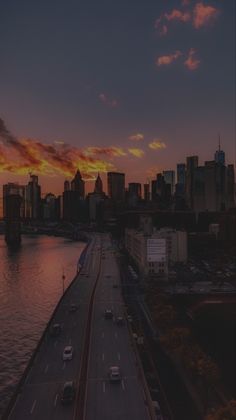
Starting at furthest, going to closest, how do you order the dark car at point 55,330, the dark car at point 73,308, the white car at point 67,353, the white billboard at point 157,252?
the white billboard at point 157,252 < the dark car at point 73,308 < the dark car at point 55,330 < the white car at point 67,353

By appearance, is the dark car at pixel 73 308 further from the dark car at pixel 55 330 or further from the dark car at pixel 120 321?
the dark car at pixel 55 330

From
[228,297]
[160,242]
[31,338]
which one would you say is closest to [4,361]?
[31,338]

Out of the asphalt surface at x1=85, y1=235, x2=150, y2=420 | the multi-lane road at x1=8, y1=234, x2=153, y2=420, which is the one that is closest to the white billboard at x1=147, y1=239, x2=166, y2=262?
the multi-lane road at x1=8, y1=234, x2=153, y2=420

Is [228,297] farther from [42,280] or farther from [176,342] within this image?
[42,280]

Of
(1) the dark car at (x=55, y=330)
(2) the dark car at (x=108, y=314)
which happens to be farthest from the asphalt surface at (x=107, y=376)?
(1) the dark car at (x=55, y=330)

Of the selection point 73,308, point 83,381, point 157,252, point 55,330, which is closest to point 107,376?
point 83,381

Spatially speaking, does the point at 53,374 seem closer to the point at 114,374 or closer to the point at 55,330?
the point at 114,374
